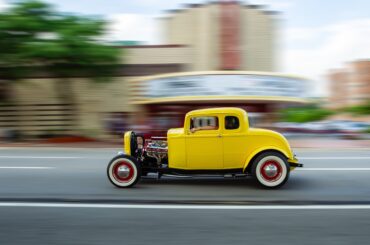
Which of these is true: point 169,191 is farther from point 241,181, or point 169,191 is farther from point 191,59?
point 191,59

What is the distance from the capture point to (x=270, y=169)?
7.88 meters

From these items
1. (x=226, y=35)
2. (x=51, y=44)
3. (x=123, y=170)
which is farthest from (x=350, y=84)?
(x=123, y=170)

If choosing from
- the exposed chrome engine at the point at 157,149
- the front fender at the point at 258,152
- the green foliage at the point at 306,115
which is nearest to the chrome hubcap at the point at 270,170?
the front fender at the point at 258,152

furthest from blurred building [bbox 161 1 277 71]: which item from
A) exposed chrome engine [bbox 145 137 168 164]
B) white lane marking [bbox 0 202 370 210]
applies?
white lane marking [bbox 0 202 370 210]

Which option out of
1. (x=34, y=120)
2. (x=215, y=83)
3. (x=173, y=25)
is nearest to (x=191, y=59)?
(x=173, y=25)

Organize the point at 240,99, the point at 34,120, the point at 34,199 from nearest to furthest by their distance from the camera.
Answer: the point at 34,199
the point at 240,99
the point at 34,120

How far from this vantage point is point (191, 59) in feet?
79.9

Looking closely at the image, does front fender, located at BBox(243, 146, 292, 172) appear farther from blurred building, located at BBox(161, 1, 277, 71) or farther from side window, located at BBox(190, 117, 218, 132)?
blurred building, located at BBox(161, 1, 277, 71)

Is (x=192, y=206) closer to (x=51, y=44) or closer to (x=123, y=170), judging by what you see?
(x=123, y=170)

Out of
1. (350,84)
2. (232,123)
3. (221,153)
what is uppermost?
(350,84)

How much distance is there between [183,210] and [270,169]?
2.10 meters

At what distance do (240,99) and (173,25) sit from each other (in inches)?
314

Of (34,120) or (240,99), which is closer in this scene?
(240,99)

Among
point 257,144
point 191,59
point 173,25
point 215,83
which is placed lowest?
point 257,144
